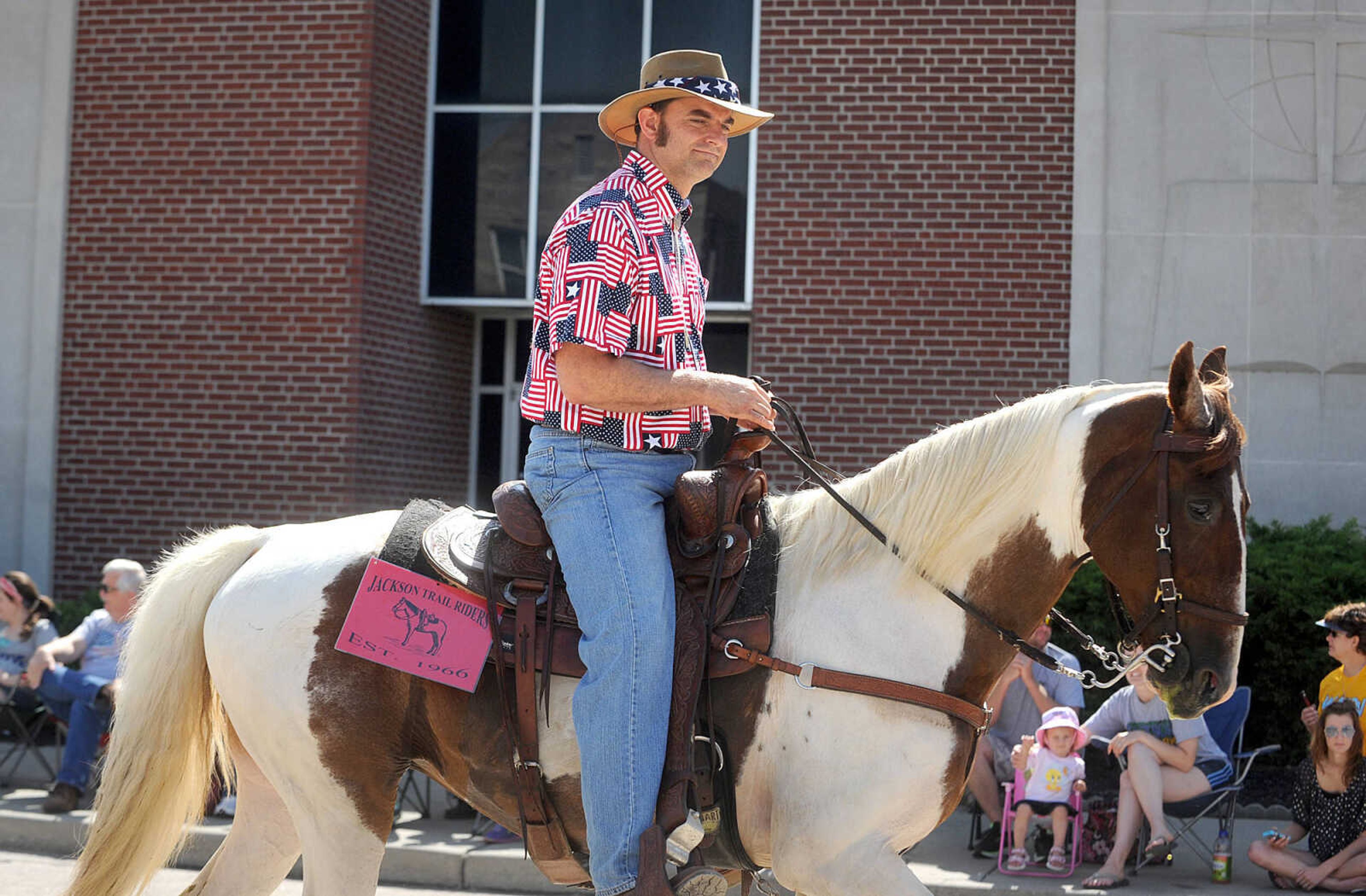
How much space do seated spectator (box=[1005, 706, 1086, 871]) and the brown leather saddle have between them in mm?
4404

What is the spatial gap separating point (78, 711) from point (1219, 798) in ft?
23.5

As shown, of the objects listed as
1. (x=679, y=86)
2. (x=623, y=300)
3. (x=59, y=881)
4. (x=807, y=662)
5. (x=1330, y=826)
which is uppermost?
(x=679, y=86)

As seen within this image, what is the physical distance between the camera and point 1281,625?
31.8 feet

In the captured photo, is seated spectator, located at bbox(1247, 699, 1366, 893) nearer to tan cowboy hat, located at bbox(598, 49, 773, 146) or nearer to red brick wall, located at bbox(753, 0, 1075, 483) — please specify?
red brick wall, located at bbox(753, 0, 1075, 483)

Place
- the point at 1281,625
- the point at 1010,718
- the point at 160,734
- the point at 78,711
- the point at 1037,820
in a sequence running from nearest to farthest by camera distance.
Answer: the point at 160,734
the point at 1037,820
the point at 1010,718
the point at 78,711
the point at 1281,625

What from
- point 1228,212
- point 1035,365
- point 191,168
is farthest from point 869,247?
point 191,168

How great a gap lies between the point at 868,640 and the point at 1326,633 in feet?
24.0

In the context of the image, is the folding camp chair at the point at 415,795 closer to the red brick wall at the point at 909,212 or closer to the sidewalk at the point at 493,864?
the sidewalk at the point at 493,864

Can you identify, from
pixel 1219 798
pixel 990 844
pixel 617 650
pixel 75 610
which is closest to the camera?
pixel 617 650

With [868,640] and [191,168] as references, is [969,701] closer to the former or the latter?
[868,640]

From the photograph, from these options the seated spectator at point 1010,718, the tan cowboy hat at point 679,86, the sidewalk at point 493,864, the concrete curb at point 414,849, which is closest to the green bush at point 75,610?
the concrete curb at point 414,849

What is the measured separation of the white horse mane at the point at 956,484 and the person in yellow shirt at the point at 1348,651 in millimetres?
4907

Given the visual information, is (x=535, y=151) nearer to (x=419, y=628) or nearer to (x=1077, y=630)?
(x=419, y=628)

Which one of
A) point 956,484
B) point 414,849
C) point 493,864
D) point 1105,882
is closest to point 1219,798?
point 1105,882
